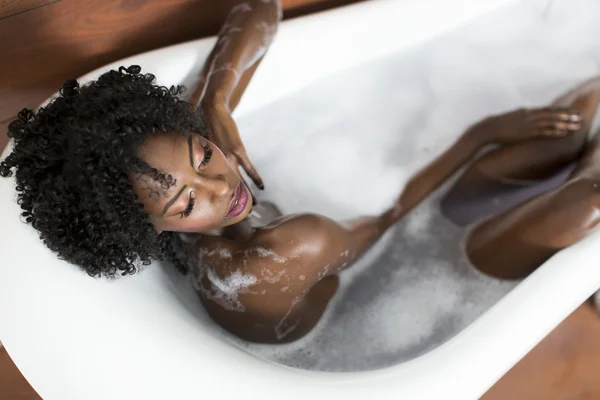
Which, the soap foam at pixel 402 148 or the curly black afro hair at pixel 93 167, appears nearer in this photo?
the curly black afro hair at pixel 93 167

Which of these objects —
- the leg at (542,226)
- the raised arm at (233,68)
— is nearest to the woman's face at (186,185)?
the raised arm at (233,68)

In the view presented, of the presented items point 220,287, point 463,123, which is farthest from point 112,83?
point 463,123

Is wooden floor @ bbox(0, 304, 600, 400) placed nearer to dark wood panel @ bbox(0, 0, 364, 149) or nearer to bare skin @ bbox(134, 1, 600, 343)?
bare skin @ bbox(134, 1, 600, 343)

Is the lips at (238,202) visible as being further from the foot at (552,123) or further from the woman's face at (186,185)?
the foot at (552,123)

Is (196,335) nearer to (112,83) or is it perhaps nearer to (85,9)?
(112,83)

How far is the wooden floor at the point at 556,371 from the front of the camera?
1.09 metres

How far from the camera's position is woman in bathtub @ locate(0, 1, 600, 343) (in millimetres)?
623

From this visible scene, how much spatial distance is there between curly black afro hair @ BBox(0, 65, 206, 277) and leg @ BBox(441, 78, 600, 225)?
66 centimetres

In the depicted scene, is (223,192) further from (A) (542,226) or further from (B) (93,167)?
(A) (542,226)

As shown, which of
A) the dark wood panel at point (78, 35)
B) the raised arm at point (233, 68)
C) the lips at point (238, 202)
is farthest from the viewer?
the dark wood panel at point (78, 35)

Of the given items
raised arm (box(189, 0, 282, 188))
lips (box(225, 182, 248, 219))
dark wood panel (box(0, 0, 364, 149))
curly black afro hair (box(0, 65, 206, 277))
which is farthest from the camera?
dark wood panel (box(0, 0, 364, 149))

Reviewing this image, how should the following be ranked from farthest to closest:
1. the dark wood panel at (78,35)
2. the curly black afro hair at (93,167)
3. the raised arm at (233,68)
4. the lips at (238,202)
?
the dark wood panel at (78,35)
the raised arm at (233,68)
the lips at (238,202)
the curly black afro hair at (93,167)

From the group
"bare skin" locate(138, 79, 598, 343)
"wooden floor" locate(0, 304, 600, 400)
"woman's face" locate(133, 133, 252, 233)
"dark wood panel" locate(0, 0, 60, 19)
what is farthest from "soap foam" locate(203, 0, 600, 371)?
"dark wood panel" locate(0, 0, 60, 19)

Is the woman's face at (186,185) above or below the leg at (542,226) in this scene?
above
